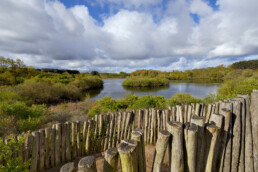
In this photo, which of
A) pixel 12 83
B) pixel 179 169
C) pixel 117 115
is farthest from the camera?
pixel 12 83

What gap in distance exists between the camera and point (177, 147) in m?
1.39

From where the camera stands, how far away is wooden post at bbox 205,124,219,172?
1.49 m

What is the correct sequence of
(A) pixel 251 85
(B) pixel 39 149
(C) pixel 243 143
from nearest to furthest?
(C) pixel 243 143 → (B) pixel 39 149 → (A) pixel 251 85

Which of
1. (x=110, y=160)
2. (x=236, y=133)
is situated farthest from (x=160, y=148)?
(x=236, y=133)

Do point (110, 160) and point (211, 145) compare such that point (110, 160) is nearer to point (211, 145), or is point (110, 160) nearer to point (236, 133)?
point (211, 145)

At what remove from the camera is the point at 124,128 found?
4.08m

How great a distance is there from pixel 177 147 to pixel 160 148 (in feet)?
0.69

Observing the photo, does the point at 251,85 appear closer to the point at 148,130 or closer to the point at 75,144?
the point at 148,130

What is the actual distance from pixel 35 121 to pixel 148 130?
491 centimetres

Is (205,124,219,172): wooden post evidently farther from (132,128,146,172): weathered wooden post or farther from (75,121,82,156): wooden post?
(75,121,82,156): wooden post

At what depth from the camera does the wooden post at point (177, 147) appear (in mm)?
1375


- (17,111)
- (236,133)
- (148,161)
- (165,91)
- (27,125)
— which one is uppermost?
(236,133)

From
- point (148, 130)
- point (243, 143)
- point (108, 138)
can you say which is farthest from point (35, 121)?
point (243, 143)

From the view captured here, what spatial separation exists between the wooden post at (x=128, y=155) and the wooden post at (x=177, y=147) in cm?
49
